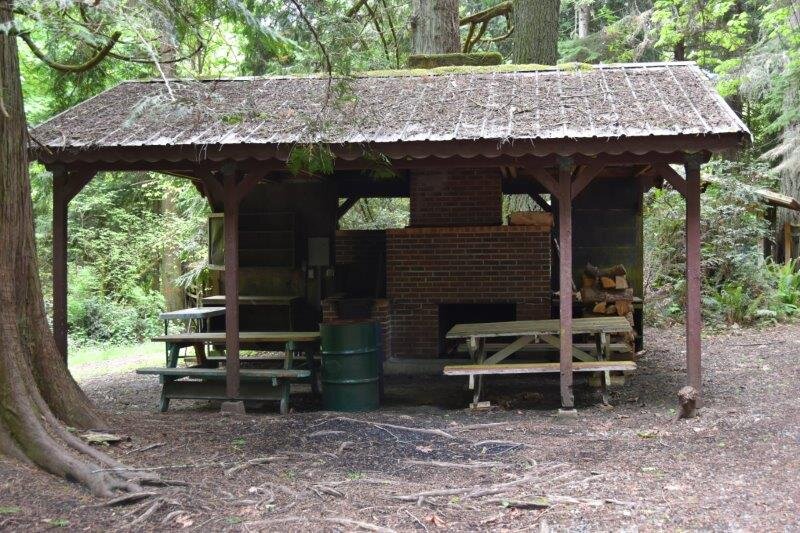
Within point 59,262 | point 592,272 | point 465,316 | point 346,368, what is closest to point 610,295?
point 592,272

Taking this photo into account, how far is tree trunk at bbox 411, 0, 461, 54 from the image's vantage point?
15516 millimetres

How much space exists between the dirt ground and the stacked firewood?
145 cm

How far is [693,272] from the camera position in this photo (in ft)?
27.0

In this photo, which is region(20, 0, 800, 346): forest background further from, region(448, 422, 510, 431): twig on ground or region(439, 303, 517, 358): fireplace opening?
region(448, 422, 510, 431): twig on ground

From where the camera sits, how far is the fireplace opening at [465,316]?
12180 millimetres

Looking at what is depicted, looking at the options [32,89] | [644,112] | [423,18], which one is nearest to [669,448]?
[644,112]

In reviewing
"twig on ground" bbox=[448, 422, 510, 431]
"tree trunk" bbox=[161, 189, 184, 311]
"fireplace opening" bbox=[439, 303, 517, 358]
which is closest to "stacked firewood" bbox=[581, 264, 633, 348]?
"fireplace opening" bbox=[439, 303, 517, 358]

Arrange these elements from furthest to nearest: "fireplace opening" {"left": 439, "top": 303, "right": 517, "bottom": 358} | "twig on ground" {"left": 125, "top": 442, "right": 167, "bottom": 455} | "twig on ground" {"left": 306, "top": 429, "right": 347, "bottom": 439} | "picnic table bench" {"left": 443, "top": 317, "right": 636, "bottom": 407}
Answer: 1. "fireplace opening" {"left": 439, "top": 303, "right": 517, "bottom": 358}
2. "picnic table bench" {"left": 443, "top": 317, "right": 636, "bottom": 407}
3. "twig on ground" {"left": 306, "top": 429, "right": 347, "bottom": 439}
4. "twig on ground" {"left": 125, "top": 442, "right": 167, "bottom": 455}

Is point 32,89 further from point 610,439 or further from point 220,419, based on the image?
point 610,439

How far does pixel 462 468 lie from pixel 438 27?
1123cm

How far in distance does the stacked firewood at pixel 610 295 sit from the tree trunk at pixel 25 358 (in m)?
6.85

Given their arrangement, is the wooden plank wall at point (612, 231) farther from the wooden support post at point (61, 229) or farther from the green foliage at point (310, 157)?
the wooden support post at point (61, 229)

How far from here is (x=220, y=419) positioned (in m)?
8.36

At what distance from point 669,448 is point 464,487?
2.09m
